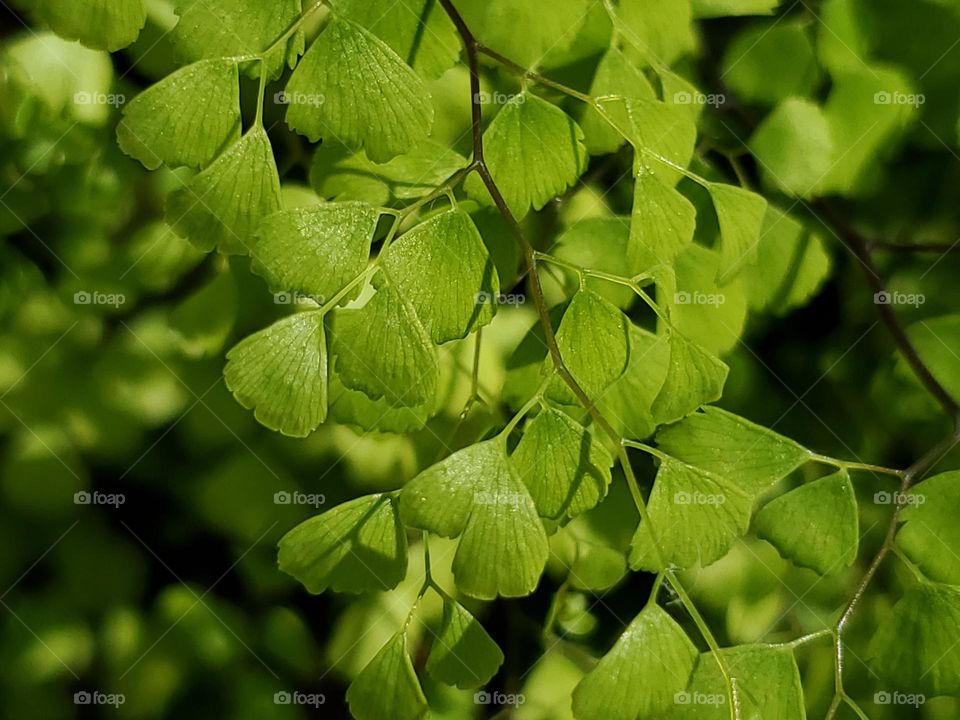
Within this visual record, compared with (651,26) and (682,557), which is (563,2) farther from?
(682,557)

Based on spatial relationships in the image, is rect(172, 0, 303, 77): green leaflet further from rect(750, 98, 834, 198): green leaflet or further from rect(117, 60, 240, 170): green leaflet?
rect(750, 98, 834, 198): green leaflet

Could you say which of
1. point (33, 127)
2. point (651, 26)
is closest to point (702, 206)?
point (651, 26)

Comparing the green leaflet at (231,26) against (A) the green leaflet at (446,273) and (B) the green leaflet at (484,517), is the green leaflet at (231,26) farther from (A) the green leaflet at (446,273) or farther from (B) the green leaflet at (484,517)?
(B) the green leaflet at (484,517)

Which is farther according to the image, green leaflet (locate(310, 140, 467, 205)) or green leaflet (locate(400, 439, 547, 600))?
green leaflet (locate(310, 140, 467, 205))
